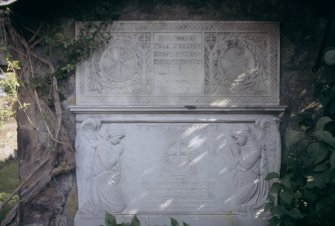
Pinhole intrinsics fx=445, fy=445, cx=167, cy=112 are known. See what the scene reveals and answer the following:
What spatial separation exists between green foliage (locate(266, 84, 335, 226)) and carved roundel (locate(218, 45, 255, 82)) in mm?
718

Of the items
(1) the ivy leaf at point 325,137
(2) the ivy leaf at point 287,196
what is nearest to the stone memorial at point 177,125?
(2) the ivy leaf at point 287,196

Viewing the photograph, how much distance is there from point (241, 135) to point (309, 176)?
760 millimetres

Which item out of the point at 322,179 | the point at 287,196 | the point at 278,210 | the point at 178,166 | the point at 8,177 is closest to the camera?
the point at 322,179

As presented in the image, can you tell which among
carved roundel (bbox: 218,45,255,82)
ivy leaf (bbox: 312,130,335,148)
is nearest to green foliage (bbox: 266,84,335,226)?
ivy leaf (bbox: 312,130,335,148)

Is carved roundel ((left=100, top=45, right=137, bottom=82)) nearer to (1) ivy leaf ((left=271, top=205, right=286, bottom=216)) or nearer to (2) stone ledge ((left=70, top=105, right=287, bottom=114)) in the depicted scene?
(2) stone ledge ((left=70, top=105, right=287, bottom=114))

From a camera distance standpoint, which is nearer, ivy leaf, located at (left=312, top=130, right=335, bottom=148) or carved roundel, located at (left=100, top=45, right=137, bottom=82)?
ivy leaf, located at (left=312, top=130, right=335, bottom=148)

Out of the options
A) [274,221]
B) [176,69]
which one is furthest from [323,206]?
[176,69]

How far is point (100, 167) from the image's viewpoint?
14.3 ft

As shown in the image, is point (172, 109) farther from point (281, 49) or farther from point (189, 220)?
point (281, 49)

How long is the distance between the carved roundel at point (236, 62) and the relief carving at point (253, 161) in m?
0.50

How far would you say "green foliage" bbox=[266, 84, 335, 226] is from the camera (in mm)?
3434

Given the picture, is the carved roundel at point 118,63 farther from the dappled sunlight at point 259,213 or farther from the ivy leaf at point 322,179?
the ivy leaf at point 322,179

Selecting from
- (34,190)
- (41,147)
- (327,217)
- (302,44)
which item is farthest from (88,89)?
(327,217)

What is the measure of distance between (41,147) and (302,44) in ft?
9.25
